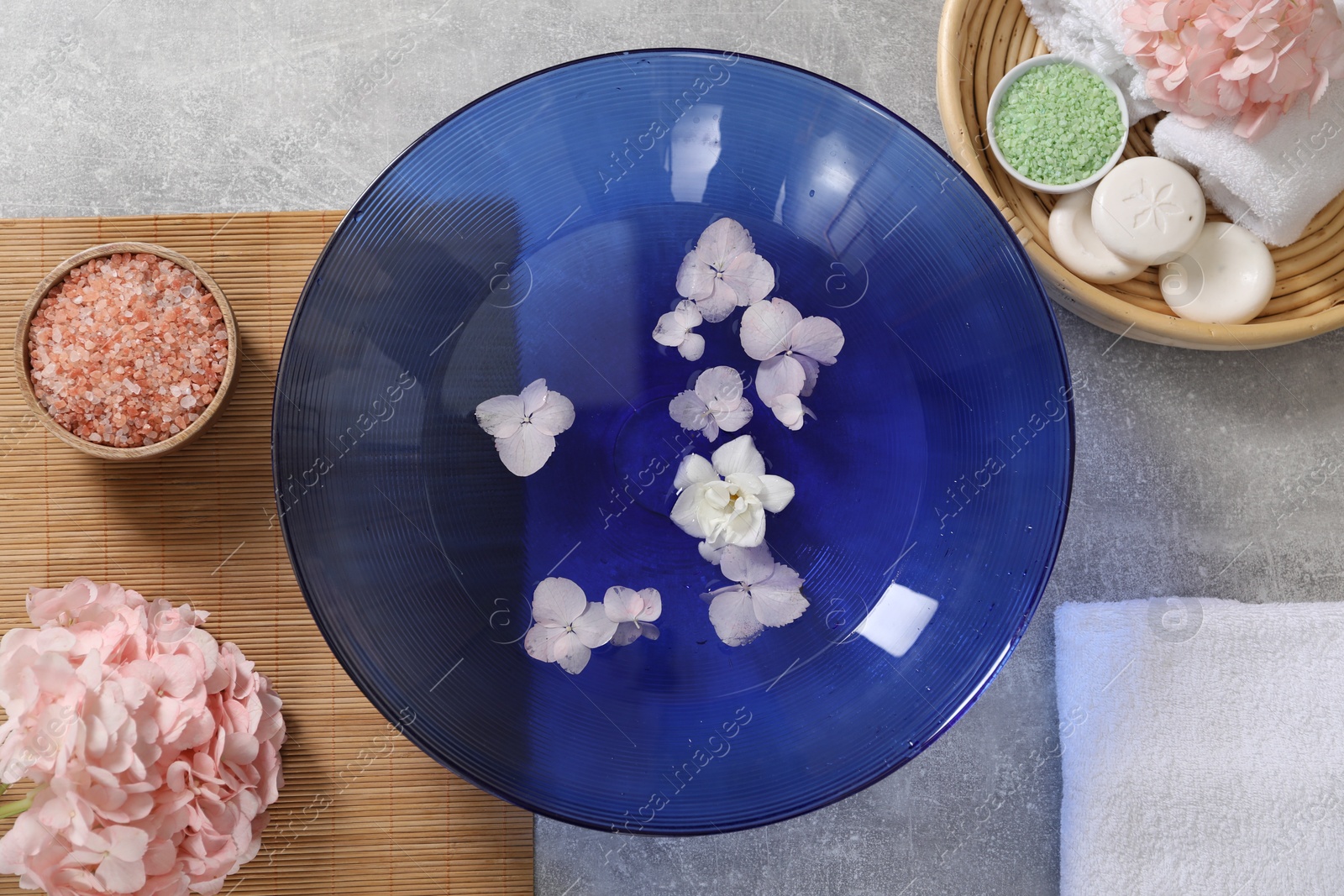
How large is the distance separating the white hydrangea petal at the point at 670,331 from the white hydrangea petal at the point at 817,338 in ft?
0.27

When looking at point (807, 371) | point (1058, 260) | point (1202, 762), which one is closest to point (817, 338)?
point (807, 371)

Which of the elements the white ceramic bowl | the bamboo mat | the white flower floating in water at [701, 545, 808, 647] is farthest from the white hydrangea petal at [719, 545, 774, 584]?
the white ceramic bowl

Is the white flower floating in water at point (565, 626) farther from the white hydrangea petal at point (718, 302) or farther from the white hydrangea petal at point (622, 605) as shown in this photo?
the white hydrangea petal at point (718, 302)

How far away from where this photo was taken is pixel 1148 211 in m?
0.87

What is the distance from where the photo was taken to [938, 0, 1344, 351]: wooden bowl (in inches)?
34.3

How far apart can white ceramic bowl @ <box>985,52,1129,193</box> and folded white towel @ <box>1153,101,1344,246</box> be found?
0.04 meters

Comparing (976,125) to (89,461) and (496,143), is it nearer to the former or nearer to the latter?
(496,143)

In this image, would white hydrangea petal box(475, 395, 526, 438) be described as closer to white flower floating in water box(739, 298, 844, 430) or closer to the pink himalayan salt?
Answer: white flower floating in water box(739, 298, 844, 430)

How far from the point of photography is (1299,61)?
81cm

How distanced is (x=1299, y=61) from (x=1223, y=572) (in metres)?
0.51

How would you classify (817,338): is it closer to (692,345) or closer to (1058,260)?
(692,345)

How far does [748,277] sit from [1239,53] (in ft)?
1.76

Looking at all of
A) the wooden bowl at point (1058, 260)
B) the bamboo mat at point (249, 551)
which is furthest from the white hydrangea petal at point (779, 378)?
the bamboo mat at point (249, 551)

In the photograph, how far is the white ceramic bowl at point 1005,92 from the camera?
892 millimetres
